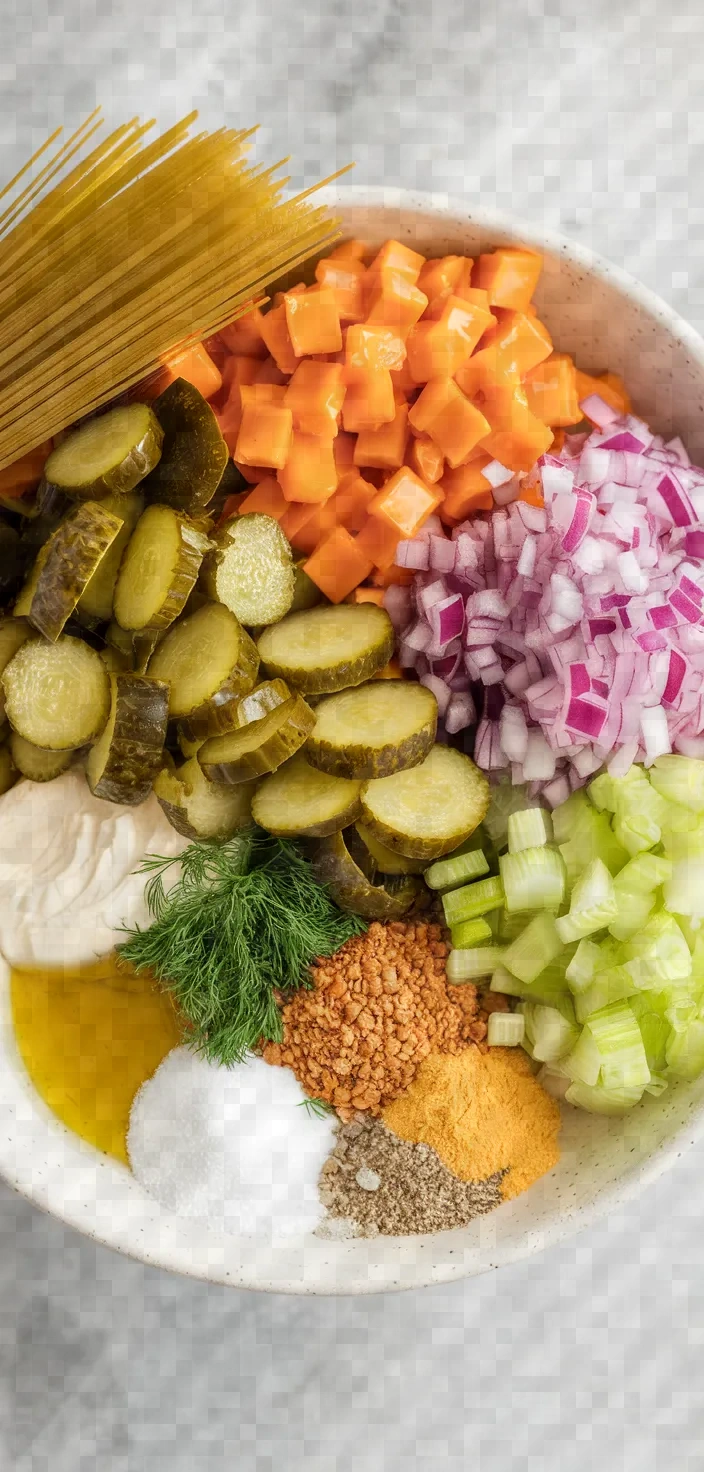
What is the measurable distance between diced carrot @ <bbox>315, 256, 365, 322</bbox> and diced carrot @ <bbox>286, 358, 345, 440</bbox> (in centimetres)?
12

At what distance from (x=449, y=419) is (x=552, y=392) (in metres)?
0.22

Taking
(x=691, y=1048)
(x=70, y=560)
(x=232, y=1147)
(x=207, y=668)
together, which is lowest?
(x=691, y=1048)

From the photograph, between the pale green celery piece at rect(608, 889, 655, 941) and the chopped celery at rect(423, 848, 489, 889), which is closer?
the pale green celery piece at rect(608, 889, 655, 941)

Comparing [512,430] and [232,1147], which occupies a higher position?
[512,430]

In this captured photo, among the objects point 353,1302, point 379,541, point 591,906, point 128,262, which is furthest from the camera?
point 353,1302

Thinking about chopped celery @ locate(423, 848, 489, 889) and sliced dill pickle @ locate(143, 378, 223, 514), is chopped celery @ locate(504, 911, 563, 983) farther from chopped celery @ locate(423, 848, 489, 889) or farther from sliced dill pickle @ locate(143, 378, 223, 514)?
sliced dill pickle @ locate(143, 378, 223, 514)

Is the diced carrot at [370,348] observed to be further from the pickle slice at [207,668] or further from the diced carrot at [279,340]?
the pickle slice at [207,668]

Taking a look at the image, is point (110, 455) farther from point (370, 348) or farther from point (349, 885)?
point (349, 885)

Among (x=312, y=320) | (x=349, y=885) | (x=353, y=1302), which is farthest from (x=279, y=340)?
(x=353, y=1302)

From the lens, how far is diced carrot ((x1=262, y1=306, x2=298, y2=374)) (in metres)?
1.78

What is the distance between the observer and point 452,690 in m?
1.91

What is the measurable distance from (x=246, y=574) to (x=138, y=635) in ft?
0.70

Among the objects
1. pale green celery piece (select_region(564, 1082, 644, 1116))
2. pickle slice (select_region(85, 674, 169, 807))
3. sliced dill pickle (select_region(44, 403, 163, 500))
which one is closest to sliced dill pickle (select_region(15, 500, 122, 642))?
sliced dill pickle (select_region(44, 403, 163, 500))

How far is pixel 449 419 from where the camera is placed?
176cm
